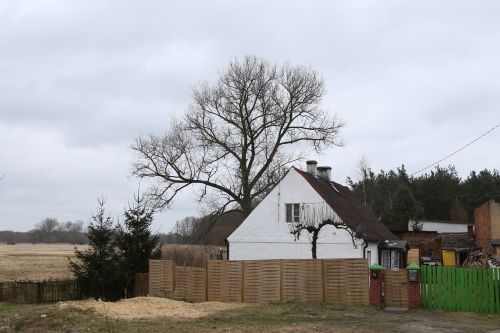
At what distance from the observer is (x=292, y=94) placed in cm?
4488

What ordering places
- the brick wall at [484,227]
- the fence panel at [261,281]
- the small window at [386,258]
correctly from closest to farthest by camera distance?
the fence panel at [261,281] < the small window at [386,258] < the brick wall at [484,227]

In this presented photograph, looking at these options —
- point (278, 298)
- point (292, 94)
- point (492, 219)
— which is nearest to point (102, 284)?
point (278, 298)

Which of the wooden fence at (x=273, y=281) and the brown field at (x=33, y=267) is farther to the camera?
the brown field at (x=33, y=267)

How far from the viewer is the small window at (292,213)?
32562 millimetres

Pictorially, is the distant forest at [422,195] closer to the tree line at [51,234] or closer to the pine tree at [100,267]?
the pine tree at [100,267]

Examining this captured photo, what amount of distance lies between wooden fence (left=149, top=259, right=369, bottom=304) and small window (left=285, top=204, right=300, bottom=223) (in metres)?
9.25

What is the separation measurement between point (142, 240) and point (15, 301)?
635 cm

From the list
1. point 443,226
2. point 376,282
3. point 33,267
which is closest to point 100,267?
point 376,282

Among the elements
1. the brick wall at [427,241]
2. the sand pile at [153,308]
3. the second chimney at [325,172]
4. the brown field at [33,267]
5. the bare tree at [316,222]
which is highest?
the second chimney at [325,172]

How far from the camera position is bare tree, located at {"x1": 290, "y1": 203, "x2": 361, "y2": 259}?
99.9 feet

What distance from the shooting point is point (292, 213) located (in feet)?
107

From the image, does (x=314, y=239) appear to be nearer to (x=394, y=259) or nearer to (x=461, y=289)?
(x=394, y=259)

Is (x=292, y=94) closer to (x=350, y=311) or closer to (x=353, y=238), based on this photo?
(x=353, y=238)

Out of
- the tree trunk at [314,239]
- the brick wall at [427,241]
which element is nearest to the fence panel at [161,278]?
the tree trunk at [314,239]
